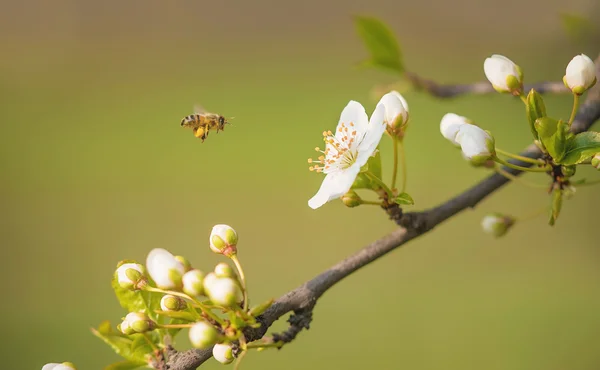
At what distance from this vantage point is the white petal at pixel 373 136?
25.3 inches

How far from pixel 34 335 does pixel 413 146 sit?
2030 millimetres

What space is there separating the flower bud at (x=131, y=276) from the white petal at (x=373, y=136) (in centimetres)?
26

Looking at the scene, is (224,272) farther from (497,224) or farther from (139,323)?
(497,224)

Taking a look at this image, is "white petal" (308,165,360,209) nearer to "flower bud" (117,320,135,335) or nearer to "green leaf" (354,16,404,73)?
"flower bud" (117,320,135,335)

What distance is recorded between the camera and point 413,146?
3180 millimetres

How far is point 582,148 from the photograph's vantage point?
60 centimetres

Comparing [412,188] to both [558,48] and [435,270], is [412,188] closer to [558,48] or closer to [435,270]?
[435,270]

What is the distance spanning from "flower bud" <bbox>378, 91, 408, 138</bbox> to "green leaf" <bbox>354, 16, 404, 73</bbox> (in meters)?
0.47

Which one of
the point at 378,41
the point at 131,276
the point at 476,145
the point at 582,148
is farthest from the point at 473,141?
the point at 378,41

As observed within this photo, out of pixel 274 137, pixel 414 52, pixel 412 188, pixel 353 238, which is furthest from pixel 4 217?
pixel 414 52

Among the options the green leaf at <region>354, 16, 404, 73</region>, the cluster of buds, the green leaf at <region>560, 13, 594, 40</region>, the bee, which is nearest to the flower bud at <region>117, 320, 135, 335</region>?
the cluster of buds

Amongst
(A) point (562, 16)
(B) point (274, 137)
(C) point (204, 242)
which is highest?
(B) point (274, 137)

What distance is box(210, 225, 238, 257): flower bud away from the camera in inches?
25.3

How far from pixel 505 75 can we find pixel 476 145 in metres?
0.10
